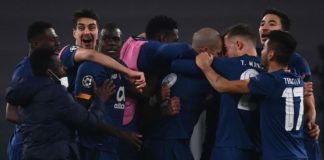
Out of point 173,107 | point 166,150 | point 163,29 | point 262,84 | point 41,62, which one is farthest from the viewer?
point 163,29

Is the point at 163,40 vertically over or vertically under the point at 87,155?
over

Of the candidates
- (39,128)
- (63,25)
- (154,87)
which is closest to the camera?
(39,128)

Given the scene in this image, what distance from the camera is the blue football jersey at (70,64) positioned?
5.58 meters

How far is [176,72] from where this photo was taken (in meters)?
5.45

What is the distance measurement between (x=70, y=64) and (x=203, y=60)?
3.15ft

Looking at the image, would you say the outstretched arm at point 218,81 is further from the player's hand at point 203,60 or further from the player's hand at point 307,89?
the player's hand at point 307,89

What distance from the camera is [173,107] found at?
5.43m

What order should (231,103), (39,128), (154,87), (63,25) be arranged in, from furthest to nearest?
(63,25) < (154,87) < (231,103) < (39,128)

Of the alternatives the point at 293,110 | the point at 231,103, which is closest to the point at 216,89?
the point at 231,103

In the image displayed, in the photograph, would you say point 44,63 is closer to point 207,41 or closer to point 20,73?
point 20,73

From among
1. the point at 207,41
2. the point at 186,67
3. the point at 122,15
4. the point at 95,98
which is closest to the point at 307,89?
the point at 207,41

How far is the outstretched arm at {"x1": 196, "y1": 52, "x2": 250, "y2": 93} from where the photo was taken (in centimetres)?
513

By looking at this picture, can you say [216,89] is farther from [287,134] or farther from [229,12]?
[229,12]

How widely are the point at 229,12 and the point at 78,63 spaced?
5613 millimetres
